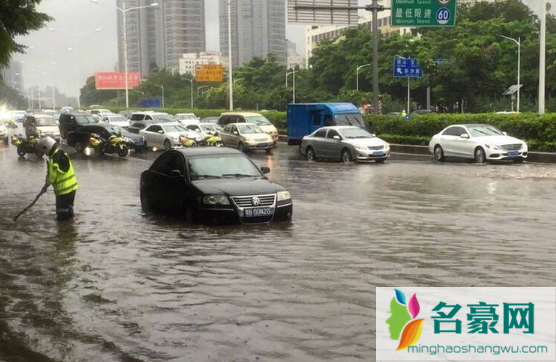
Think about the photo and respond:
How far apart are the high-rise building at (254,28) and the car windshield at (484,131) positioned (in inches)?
5672

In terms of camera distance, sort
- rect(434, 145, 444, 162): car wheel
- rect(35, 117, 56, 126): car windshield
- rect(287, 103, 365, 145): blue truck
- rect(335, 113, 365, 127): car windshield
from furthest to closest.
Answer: rect(35, 117, 56, 126): car windshield
rect(287, 103, 365, 145): blue truck
rect(335, 113, 365, 127): car windshield
rect(434, 145, 444, 162): car wheel

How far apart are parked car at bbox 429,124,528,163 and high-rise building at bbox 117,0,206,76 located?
141 m

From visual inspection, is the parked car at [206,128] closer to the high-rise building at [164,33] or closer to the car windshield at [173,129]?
the car windshield at [173,129]

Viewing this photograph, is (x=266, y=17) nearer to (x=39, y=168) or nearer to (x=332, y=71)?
(x=332, y=71)

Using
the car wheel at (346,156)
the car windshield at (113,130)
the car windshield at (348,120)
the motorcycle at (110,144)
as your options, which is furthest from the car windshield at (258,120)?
the car wheel at (346,156)

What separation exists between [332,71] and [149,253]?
8945 cm

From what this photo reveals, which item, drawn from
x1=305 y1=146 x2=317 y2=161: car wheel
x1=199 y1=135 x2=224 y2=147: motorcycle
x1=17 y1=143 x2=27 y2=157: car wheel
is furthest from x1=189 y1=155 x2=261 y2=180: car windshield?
x1=17 y1=143 x2=27 y2=157: car wheel

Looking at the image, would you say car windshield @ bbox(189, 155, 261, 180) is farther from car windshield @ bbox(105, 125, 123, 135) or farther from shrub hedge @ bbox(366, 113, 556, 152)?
car windshield @ bbox(105, 125, 123, 135)

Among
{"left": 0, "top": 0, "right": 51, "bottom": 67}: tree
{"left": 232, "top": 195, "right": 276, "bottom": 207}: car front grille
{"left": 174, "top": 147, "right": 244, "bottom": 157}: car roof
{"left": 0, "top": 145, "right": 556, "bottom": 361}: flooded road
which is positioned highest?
{"left": 0, "top": 0, "right": 51, "bottom": 67}: tree

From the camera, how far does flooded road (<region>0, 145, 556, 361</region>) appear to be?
6965mm

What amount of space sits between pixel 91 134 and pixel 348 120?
11.9 metres

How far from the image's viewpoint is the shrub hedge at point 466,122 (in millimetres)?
30688

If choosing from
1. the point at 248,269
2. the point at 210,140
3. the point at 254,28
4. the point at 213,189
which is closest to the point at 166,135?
the point at 210,140

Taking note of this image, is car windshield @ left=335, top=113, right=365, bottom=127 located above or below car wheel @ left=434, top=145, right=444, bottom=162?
above
